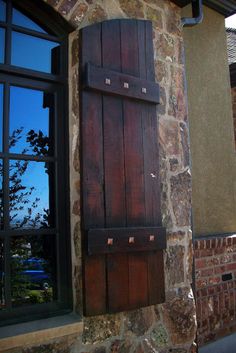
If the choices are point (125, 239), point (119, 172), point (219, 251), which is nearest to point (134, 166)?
point (119, 172)

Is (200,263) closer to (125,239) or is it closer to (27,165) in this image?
(125,239)

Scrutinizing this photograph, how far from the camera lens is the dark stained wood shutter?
8.05ft

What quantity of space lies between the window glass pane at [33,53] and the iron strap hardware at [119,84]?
0.98 ft

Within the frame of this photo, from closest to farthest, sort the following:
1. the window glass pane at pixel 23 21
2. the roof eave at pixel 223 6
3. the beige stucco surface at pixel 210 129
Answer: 1. the window glass pane at pixel 23 21
2. the beige stucco surface at pixel 210 129
3. the roof eave at pixel 223 6

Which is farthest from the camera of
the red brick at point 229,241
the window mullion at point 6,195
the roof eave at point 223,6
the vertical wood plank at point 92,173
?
the roof eave at point 223,6

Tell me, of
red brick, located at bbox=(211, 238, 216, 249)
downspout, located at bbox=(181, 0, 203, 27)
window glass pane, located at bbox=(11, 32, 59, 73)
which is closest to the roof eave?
downspout, located at bbox=(181, 0, 203, 27)

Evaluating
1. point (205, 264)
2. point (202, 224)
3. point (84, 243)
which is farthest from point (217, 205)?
point (84, 243)

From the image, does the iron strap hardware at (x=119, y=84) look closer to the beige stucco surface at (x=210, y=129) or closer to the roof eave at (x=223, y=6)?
the beige stucco surface at (x=210, y=129)

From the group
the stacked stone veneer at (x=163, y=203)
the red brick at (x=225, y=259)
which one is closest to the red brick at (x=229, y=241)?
the red brick at (x=225, y=259)

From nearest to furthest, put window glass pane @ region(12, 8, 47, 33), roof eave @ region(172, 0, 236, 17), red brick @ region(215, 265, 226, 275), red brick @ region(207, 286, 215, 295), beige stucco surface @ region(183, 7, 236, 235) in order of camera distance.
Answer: window glass pane @ region(12, 8, 47, 33) < red brick @ region(207, 286, 215, 295) < red brick @ region(215, 265, 226, 275) < beige stucco surface @ region(183, 7, 236, 235) < roof eave @ region(172, 0, 236, 17)

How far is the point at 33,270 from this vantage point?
244cm

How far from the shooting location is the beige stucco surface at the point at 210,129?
4066mm

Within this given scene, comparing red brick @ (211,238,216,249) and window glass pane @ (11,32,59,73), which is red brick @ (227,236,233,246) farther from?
window glass pane @ (11,32,59,73)

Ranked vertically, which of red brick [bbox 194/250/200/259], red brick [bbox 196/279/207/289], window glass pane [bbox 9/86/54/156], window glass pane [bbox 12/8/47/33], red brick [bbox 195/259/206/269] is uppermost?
window glass pane [bbox 12/8/47/33]
